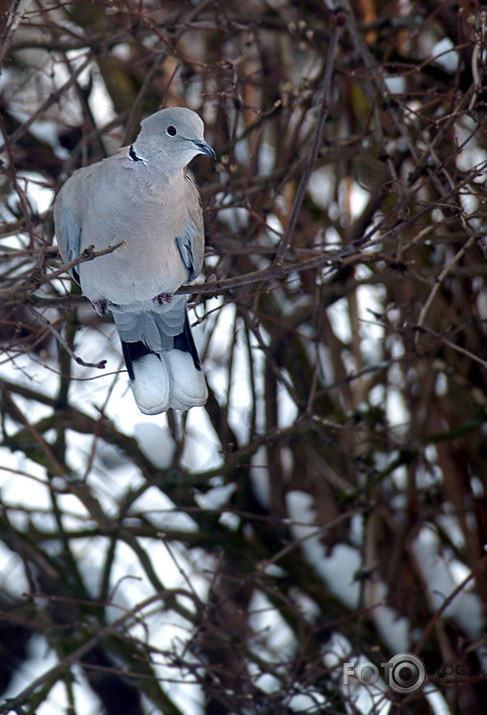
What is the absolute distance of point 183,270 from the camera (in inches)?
106

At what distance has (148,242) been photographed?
249 centimetres

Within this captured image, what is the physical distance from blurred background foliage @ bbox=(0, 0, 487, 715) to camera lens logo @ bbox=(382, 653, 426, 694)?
98 mm

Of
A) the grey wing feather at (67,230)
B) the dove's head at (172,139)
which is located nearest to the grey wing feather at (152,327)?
the grey wing feather at (67,230)

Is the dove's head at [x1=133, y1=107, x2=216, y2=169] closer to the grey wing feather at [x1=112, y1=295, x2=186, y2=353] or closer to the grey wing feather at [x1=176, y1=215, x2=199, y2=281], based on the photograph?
the grey wing feather at [x1=176, y1=215, x2=199, y2=281]

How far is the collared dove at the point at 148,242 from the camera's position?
95.0 inches

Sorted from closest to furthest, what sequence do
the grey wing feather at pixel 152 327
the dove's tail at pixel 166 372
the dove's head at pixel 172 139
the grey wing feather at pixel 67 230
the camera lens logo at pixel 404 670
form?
1. the dove's head at pixel 172 139
2. the grey wing feather at pixel 67 230
3. the dove's tail at pixel 166 372
4. the grey wing feather at pixel 152 327
5. the camera lens logo at pixel 404 670

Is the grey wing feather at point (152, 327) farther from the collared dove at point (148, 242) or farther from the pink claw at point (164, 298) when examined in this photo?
the pink claw at point (164, 298)

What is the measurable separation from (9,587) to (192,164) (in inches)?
98.4

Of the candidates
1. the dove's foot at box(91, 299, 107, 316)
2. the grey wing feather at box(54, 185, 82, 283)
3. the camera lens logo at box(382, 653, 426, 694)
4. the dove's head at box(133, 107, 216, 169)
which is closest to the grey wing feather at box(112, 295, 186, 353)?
the dove's foot at box(91, 299, 107, 316)

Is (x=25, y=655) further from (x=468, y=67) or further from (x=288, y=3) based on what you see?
(x=288, y=3)

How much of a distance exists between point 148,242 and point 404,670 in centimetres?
237

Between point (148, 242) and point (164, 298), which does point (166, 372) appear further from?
point (148, 242)

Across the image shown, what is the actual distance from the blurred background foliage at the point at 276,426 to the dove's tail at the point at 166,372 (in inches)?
12.8

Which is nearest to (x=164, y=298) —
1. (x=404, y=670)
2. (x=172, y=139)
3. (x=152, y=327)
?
(x=152, y=327)
